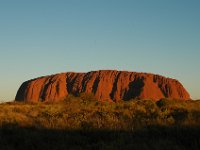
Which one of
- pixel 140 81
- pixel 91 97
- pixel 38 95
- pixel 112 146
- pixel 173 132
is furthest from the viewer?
pixel 38 95

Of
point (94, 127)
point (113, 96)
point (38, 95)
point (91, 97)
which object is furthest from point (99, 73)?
point (94, 127)

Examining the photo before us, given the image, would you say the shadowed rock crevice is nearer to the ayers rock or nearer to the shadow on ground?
the ayers rock

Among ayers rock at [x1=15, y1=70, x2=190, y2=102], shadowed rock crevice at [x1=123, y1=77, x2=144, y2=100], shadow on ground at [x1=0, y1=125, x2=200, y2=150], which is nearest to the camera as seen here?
shadow on ground at [x1=0, y1=125, x2=200, y2=150]

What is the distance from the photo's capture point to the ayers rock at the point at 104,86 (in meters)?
134

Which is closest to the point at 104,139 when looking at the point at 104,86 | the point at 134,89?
the point at 134,89

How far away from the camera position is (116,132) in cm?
1279

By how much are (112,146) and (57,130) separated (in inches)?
155

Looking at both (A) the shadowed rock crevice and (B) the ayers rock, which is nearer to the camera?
(A) the shadowed rock crevice

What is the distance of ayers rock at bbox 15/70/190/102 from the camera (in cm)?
13400

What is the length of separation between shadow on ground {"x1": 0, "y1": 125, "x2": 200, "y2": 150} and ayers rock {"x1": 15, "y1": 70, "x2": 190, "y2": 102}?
117 metres

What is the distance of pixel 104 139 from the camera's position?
12281 mm

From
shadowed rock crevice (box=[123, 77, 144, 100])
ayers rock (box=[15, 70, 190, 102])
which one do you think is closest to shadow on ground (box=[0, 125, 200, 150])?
shadowed rock crevice (box=[123, 77, 144, 100])

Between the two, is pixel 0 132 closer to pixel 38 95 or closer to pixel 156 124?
pixel 156 124

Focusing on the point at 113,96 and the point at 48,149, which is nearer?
the point at 48,149
